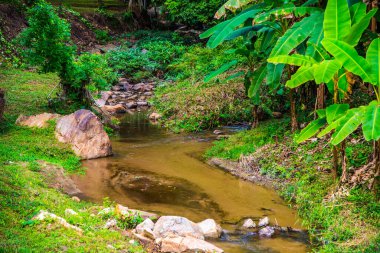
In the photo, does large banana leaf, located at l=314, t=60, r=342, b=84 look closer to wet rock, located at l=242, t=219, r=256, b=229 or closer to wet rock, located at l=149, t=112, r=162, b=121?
wet rock, located at l=242, t=219, r=256, b=229

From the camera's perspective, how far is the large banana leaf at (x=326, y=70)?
5.67 meters

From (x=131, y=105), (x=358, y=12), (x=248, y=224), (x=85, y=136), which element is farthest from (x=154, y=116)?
(x=358, y=12)

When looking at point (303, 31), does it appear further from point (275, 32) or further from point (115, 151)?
point (115, 151)

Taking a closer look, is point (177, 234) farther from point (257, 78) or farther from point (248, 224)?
point (257, 78)

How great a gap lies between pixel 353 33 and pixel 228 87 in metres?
7.87

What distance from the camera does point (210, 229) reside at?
6.07 m

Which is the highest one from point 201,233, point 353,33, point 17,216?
point 353,33

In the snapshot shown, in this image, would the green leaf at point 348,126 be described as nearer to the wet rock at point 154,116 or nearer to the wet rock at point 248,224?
the wet rock at point 248,224

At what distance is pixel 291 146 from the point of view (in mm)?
8789

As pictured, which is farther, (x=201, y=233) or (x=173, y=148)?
(x=173, y=148)

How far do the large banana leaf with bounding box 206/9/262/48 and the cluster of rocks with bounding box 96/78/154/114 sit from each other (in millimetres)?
7808

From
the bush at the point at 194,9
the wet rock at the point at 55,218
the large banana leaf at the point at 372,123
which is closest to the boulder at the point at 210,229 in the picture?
the wet rock at the point at 55,218

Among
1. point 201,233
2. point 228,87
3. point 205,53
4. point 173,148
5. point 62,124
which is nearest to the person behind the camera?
point 201,233

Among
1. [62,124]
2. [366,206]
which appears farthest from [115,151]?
[366,206]
